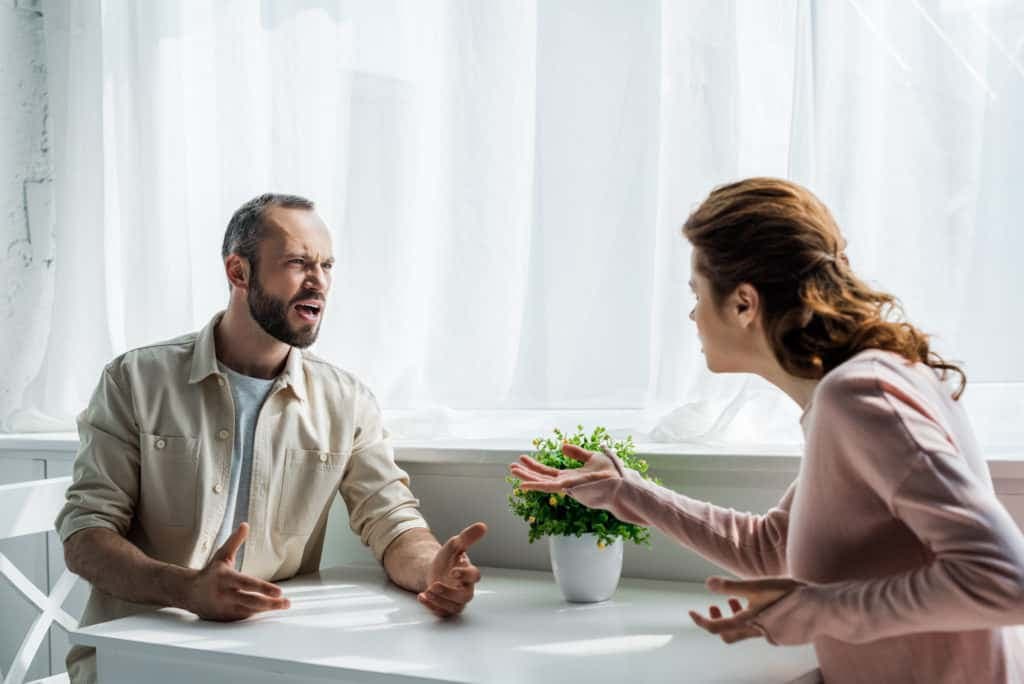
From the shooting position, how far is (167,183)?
7.79ft

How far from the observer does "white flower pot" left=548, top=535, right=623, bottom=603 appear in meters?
1.57

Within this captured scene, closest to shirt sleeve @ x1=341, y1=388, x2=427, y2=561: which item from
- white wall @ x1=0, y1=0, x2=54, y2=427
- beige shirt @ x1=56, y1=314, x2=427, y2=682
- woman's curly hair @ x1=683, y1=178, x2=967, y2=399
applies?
beige shirt @ x1=56, y1=314, x2=427, y2=682

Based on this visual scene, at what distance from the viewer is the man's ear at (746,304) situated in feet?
3.74

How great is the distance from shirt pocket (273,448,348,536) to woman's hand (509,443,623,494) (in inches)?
18.8

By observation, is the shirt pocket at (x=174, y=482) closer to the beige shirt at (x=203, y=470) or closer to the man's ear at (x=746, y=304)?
the beige shirt at (x=203, y=470)

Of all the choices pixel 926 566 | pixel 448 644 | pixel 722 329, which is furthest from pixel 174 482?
pixel 926 566

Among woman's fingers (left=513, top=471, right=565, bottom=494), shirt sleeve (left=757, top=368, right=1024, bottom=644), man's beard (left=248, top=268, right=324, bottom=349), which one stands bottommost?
woman's fingers (left=513, top=471, right=565, bottom=494)

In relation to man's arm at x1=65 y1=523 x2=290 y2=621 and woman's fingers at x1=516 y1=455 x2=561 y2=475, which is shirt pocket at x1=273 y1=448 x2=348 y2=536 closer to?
man's arm at x1=65 y1=523 x2=290 y2=621

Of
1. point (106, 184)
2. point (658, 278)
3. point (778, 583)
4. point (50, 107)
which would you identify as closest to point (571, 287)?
point (658, 278)

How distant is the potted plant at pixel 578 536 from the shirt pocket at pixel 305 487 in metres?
0.41

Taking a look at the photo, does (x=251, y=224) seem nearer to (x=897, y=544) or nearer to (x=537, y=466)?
(x=537, y=466)

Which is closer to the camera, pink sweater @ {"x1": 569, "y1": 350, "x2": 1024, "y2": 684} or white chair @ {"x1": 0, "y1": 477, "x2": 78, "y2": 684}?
pink sweater @ {"x1": 569, "y1": 350, "x2": 1024, "y2": 684}

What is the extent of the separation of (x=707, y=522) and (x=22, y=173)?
2.01 m

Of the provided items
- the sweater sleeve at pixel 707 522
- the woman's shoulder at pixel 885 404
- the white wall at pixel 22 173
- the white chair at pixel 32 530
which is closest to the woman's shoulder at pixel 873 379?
the woman's shoulder at pixel 885 404
